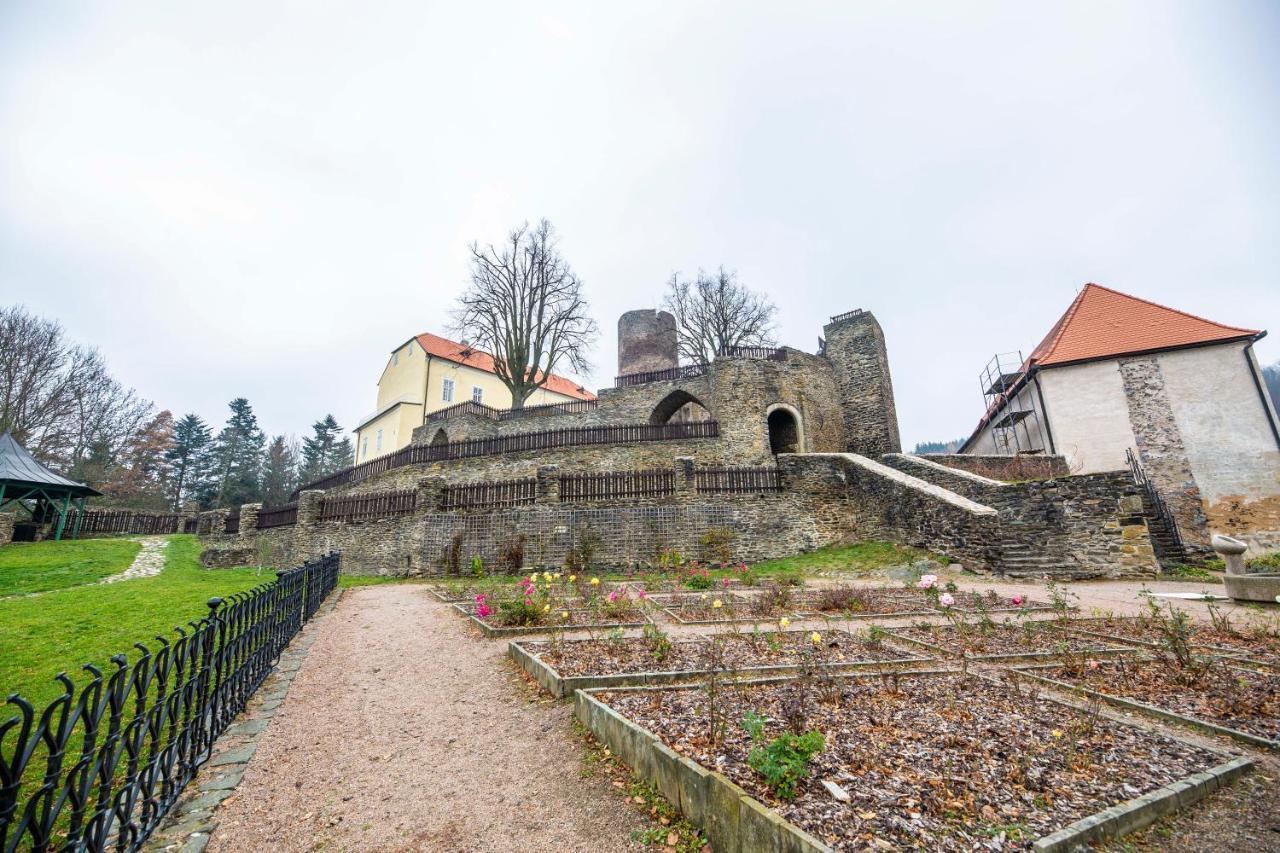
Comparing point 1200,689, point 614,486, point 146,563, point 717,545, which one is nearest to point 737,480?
point 717,545

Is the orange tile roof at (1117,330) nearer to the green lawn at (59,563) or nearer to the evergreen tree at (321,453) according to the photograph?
the green lawn at (59,563)

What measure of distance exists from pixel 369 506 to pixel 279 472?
39021mm

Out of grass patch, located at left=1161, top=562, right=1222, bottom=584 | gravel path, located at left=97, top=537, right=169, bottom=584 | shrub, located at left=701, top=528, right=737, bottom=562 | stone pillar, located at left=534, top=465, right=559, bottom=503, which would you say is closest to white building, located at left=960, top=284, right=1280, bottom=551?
grass patch, located at left=1161, top=562, right=1222, bottom=584

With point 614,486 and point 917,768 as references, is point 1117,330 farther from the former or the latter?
point 917,768

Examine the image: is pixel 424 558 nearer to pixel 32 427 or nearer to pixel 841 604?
pixel 841 604

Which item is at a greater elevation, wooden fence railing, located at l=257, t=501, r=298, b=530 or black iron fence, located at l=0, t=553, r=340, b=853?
wooden fence railing, located at l=257, t=501, r=298, b=530

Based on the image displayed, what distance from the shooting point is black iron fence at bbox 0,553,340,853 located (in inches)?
75.1

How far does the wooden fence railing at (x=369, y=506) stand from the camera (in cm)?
1727

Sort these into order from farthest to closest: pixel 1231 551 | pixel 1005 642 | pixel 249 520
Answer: pixel 249 520 → pixel 1231 551 → pixel 1005 642

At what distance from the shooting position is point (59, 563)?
1477 cm

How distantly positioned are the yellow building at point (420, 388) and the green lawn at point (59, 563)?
15743 mm

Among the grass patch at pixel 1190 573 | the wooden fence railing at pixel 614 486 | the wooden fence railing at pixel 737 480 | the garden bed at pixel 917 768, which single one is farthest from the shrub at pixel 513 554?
the grass patch at pixel 1190 573

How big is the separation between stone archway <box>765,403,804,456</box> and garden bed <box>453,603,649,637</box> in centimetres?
1697

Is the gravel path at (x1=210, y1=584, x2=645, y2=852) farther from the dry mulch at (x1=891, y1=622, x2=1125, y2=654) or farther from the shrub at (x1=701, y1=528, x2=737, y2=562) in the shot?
the shrub at (x1=701, y1=528, x2=737, y2=562)
